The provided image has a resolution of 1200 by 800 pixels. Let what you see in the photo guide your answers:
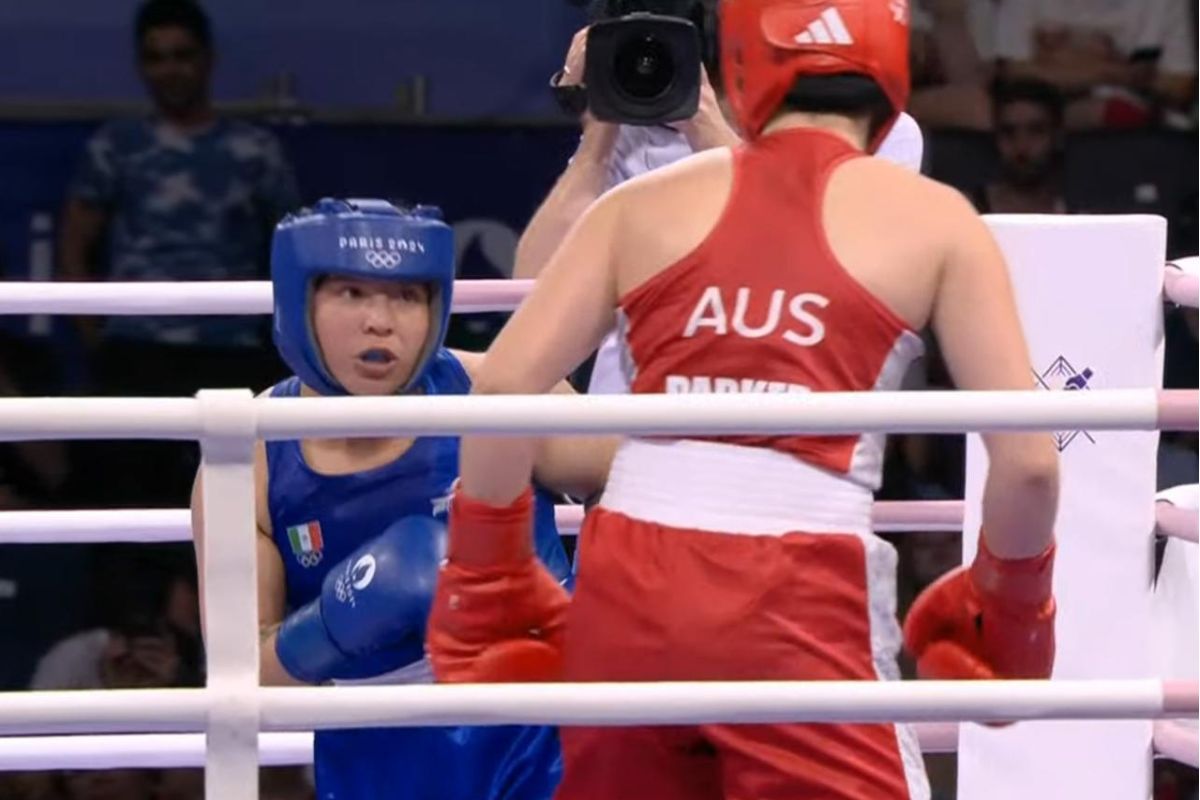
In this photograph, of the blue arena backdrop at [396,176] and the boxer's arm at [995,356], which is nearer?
the boxer's arm at [995,356]

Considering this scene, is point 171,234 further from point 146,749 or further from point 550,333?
point 550,333

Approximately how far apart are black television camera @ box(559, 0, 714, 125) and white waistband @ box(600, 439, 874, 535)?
77 centimetres

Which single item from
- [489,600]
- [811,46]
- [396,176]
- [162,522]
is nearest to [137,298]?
[162,522]

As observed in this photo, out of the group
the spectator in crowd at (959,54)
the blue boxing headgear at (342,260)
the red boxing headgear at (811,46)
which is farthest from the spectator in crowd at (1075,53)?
the red boxing headgear at (811,46)

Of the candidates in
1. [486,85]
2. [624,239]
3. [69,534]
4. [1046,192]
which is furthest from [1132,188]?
[624,239]

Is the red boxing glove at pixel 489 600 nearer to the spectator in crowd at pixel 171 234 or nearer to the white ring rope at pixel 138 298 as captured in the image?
the white ring rope at pixel 138 298

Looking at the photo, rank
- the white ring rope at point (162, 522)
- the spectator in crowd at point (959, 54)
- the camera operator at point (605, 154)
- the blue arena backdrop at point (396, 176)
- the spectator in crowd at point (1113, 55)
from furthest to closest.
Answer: the spectator in crowd at point (1113, 55)
the spectator in crowd at point (959, 54)
the blue arena backdrop at point (396, 176)
the camera operator at point (605, 154)
the white ring rope at point (162, 522)

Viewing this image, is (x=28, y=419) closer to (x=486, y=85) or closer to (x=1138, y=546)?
(x=1138, y=546)

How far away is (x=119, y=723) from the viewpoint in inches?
76.1

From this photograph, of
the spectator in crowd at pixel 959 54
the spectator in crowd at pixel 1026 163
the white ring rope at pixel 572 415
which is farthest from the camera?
the spectator in crowd at pixel 959 54

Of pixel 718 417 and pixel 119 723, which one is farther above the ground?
pixel 718 417

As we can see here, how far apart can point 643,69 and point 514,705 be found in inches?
40.8

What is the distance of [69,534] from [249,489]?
0.95m

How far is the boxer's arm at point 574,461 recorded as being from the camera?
2402 millimetres
